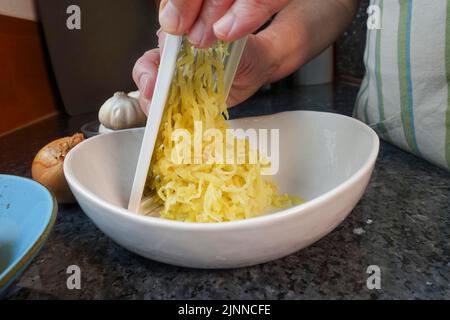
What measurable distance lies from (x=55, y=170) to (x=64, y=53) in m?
0.98

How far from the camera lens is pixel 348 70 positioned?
79.4 inches

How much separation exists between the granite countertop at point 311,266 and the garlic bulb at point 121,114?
39 centimetres

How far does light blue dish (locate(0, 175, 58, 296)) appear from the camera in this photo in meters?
0.38

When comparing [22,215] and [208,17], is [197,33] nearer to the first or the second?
[208,17]

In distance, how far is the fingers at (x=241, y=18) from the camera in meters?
0.45

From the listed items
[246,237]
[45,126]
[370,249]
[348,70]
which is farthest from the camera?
[348,70]

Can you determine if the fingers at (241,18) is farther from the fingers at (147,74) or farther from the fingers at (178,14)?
the fingers at (147,74)

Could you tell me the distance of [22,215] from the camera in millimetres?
440

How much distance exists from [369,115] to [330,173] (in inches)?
11.7

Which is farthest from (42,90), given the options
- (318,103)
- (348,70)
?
(348,70)
